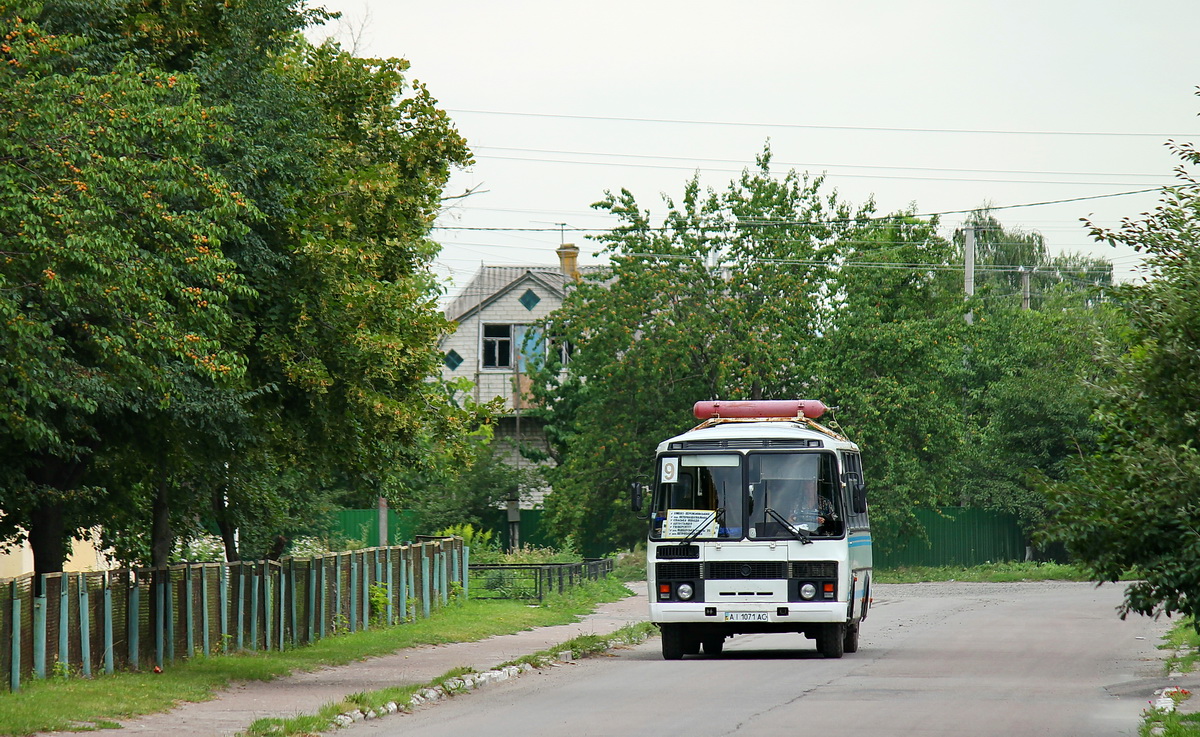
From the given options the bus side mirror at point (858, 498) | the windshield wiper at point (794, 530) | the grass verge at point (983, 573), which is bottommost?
the grass verge at point (983, 573)

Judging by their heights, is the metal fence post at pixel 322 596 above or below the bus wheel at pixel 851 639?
above

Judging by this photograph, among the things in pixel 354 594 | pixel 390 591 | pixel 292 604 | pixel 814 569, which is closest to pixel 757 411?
pixel 814 569

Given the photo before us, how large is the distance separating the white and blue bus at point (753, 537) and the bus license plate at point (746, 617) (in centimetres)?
1

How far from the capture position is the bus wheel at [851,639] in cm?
2112

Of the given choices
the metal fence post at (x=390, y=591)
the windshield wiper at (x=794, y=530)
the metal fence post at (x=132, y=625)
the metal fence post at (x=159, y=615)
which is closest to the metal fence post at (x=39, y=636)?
the metal fence post at (x=132, y=625)

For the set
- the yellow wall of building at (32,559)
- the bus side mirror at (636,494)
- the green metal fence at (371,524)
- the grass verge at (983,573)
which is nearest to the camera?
the bus side mirror at (636,494)

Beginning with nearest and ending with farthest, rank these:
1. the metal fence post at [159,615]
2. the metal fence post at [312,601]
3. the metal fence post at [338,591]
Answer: the metal fence post at [159,615] < the metal fence post at [312,601] < the metal fence post at [338,591]

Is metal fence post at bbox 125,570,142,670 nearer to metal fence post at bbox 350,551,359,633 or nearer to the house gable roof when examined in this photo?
metal fence post at bbox 350,551,359,633

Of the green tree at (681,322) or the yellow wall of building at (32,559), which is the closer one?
the yellow wall of building at (32,559)

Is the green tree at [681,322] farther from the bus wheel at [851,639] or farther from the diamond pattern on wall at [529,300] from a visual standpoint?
the bus wheel at [851,639]

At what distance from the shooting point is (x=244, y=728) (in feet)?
41.0

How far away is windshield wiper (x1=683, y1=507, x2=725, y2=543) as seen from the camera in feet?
64.1

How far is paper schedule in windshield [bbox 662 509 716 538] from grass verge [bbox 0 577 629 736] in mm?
4292

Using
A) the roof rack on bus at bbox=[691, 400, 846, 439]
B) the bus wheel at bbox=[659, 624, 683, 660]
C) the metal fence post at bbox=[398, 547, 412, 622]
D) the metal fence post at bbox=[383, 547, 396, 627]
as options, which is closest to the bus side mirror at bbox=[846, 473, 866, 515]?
the roof rack on bus at bbox=[691, 400, 846, 439]
